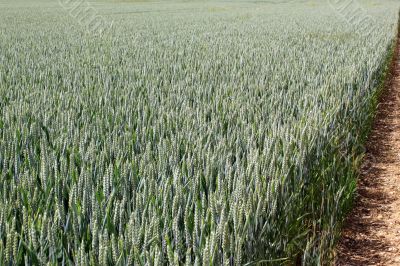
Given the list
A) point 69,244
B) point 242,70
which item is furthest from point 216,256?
point 242,70

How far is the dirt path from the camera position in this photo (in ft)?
9.12

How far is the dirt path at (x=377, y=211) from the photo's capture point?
9.12 feet

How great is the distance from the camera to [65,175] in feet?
8.11

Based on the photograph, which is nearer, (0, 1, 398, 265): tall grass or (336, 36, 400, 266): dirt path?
(0, 1, 398, 265): tall grass

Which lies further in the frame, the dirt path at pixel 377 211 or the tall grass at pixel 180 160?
the dirt path at pixel 377 211

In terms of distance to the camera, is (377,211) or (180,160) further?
(377,211)

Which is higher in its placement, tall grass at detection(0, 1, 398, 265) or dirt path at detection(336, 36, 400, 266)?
tall grass at detection(0, 1, 398, 265)

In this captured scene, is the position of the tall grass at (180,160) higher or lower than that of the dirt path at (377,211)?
higher

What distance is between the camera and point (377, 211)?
11.0 feet

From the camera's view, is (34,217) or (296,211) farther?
(296,211)

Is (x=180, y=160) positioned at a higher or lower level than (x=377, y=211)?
higher

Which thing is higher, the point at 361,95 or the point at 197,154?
the point at 197,154

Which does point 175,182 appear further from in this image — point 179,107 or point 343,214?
point 179,107

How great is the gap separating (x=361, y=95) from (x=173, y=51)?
453cm
